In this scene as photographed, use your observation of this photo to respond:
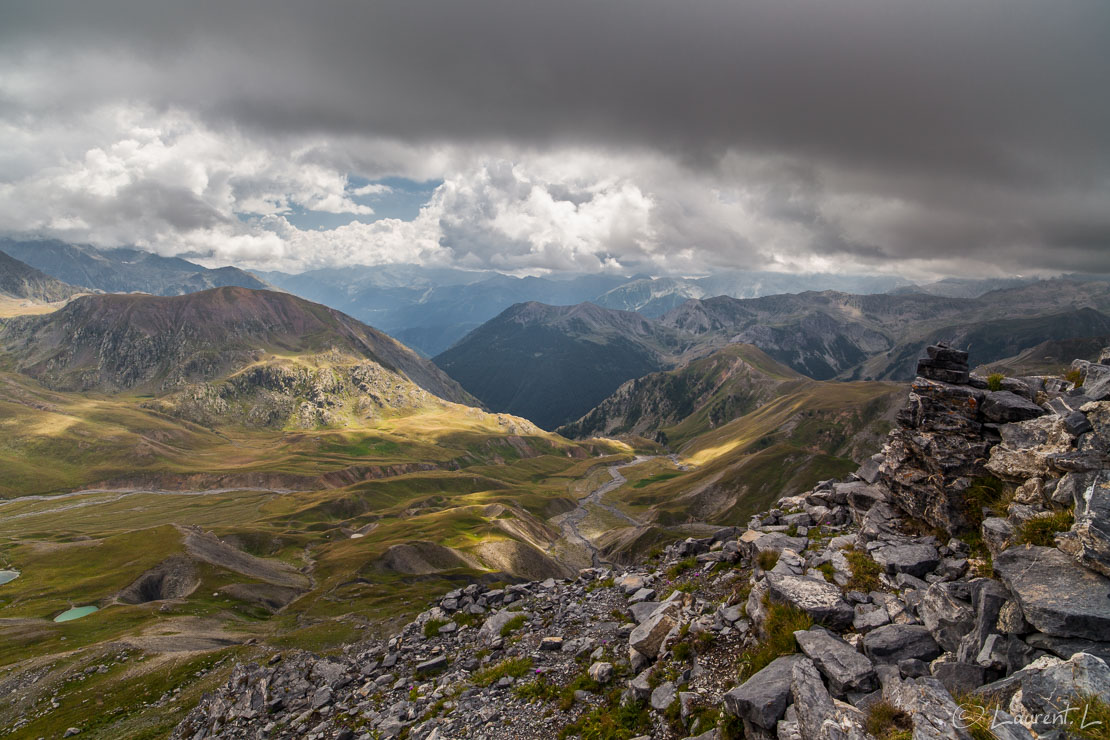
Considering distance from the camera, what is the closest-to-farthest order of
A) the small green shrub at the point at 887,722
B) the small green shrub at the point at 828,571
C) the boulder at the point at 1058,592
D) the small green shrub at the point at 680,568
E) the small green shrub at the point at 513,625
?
1. the small green shrub at the point at 887,722
2. the boulder at the point at 1058,592
3. the small green shrub at the point at 828,571
4. the small green shrub at the point at 680,568
5. the small green shrub at the point at 513,625

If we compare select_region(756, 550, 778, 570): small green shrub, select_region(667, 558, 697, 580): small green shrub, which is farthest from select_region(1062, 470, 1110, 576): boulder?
select_region(667, 558, 697, 580): small green shrub

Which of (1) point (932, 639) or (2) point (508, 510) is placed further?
(2) point (508, 510)

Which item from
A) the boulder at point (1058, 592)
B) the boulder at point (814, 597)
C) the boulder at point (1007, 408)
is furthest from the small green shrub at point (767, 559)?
the boulder at point (1007, 408)

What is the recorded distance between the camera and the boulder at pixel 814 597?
16.0 m

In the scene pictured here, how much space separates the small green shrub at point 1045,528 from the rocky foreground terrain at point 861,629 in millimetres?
51

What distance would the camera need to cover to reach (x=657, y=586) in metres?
29.3

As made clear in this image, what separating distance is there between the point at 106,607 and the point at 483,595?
8054cm

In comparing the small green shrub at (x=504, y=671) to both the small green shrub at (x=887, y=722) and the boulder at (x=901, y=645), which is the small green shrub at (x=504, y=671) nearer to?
the boulder at (x=901, y=645)

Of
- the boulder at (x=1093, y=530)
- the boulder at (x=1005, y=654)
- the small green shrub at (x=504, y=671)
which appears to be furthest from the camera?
the small green shrub at (x=504, y=671)

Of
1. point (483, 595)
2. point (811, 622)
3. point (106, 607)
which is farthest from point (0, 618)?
point (811, 622)

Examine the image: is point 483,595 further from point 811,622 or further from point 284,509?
point 284,509

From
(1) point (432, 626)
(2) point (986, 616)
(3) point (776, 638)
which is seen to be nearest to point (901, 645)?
(2) point (986, 616)

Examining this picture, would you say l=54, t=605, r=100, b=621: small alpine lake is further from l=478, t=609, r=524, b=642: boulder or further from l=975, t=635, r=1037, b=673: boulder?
l=975, t=635, r=1037, b=673: boulder

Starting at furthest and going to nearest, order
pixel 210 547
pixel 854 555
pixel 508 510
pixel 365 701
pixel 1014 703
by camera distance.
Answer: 1. pixel 508 510
2. pixel 210 547
3. pixel 365 701
4. pixel 854 555
5. pixel 1014 703
